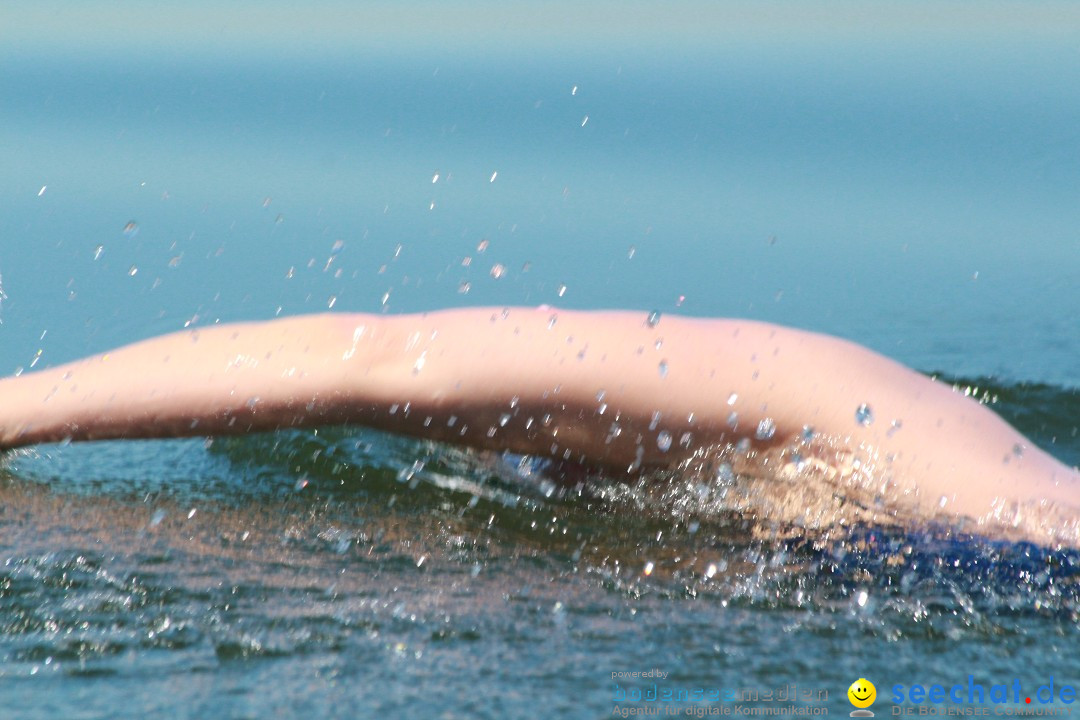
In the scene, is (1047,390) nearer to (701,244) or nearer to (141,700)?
(701,244)

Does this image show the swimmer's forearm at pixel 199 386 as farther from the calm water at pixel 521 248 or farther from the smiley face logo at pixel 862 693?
the smiley face logo at pixel 862 693

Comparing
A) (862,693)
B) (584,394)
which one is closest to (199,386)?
(584,394)

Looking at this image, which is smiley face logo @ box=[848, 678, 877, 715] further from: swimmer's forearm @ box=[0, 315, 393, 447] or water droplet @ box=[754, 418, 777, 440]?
swimmer's forearm @ box=[0, 315, 393, 447]

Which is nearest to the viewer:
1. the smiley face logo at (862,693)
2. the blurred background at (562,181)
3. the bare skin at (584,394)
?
the smiley face logo at (862,693)

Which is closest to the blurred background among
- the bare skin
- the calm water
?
the calm water

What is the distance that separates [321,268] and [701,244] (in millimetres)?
618

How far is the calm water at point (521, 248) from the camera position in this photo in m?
1.18

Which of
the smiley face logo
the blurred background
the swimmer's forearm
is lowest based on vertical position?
the smiley face logo

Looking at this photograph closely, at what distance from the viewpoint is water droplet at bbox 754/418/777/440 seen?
4.24 feet

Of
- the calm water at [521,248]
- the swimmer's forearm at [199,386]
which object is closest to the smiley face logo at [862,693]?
the calm water at [521,248]

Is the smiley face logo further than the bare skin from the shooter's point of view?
No

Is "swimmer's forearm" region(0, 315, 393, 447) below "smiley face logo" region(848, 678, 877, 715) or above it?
above

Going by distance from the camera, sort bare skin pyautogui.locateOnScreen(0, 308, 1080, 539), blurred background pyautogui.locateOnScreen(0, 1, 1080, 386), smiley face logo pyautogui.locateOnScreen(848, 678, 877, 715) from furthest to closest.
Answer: blurred background pyautogui.locateOnScreen(0, 1, 1080, 386) < bare skin pyautogui.locateOnScreen(0, 308, 1080, 539) < smiley face logo pyautogui.locateOnScreen(848, 678, 877, 715)

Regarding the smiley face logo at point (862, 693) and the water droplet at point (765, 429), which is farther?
the water droplet at point (765, 429)
